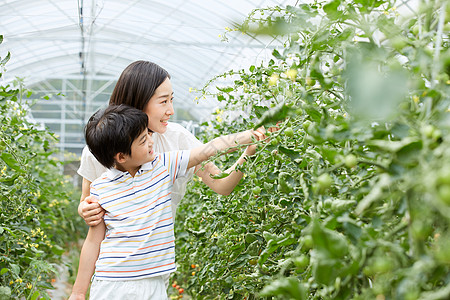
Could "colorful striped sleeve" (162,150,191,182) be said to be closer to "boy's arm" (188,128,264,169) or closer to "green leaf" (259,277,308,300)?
"boy's arm" (188,128,264,169)

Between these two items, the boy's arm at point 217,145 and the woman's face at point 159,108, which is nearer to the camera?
the boy's arm at point 217,145

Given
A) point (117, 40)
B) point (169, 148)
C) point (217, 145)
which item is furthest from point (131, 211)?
point (117, 40)

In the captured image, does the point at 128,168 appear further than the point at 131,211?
Yes

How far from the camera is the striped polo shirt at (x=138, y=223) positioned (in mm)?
1457

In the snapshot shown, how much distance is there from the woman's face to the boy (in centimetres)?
10

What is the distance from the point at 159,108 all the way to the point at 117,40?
5303 millimetres

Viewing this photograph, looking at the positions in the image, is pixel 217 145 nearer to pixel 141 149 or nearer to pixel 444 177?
pixel 141 149

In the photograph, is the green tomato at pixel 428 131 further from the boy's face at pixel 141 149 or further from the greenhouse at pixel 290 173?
the boy's face at pixel 141 149

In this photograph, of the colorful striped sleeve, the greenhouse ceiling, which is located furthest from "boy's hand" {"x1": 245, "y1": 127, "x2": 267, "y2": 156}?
the greenhouse ceiling

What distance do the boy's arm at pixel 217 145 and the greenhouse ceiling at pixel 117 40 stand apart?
3.20 m

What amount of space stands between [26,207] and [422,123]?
222 centimetres

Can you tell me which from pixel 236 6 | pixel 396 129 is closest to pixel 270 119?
pixel 396 129

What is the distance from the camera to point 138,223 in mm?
1460

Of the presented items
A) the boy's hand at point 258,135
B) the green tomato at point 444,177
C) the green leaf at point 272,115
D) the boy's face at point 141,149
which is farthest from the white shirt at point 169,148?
the green tomato at point 444,177
